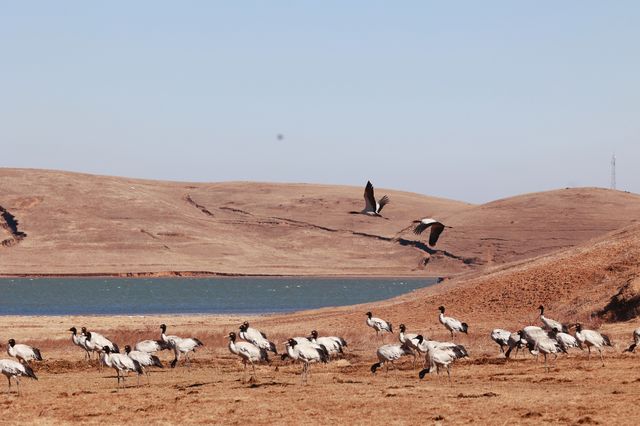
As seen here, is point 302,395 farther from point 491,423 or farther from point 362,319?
point 362,319

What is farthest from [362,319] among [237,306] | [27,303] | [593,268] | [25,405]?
[27,303]

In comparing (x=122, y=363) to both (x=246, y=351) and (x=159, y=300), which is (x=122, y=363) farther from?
(x=159, y=300)

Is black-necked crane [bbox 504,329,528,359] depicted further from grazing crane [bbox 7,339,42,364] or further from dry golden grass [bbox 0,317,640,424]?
grazing crane [bbox 7,339,42,364]

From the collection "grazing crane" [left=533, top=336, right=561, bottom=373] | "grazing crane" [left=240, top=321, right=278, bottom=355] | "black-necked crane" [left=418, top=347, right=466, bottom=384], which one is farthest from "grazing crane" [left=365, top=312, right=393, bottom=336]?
"black-necked crane" [left=418, top=347, right=466, bottom=384]

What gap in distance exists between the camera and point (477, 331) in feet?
163

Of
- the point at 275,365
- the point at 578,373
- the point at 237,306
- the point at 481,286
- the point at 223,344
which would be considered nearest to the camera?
the point at 578,373

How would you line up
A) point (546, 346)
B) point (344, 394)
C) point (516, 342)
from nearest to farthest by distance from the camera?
point (344, 394) → point (546, 346) → point (516, 342)

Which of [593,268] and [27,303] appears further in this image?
[27,303]

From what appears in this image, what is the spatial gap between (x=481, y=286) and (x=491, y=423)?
3920 centimetres

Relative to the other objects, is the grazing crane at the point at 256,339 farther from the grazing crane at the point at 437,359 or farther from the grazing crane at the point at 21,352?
the grazing crane at the point at 437,359

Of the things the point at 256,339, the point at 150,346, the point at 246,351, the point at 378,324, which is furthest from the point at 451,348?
the point at 378,324

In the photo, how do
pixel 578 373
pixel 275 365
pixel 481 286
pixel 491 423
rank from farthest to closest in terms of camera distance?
pixel 481 286, pixel 275 365, pixel 578 373, pixel 491 423

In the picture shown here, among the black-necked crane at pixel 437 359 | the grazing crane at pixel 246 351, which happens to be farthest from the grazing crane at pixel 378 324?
the black-necked crane at pixel 437 359

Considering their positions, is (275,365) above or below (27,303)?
above
